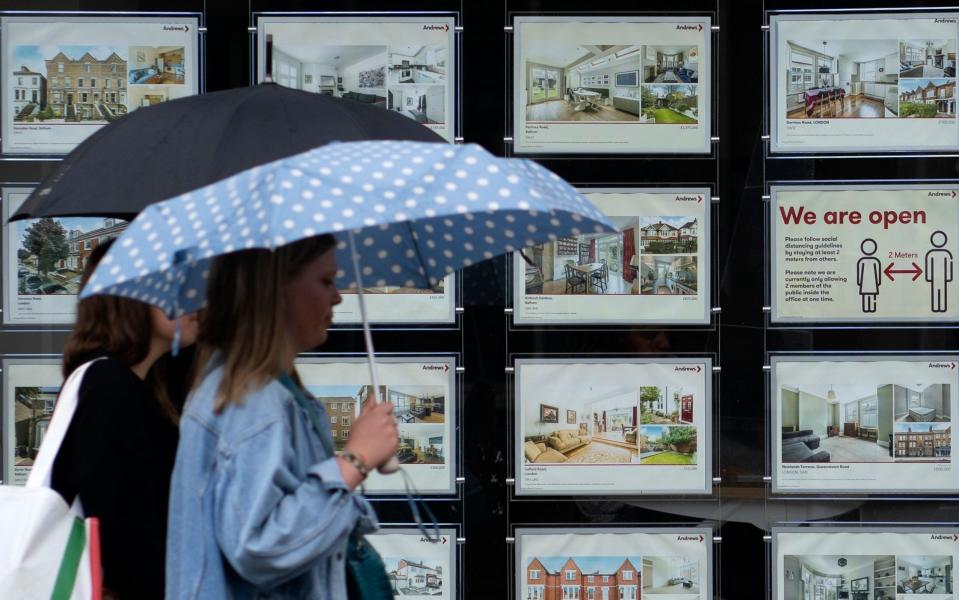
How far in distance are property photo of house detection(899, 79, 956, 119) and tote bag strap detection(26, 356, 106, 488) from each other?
11.7 ft

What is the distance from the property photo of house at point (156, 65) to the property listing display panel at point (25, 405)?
122 centimetres

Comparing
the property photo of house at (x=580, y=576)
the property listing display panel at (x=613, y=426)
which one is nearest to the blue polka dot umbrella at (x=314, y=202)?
the property listing display panel at (x=613, y=426)

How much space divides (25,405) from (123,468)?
2401 millimetres

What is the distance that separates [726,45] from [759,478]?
5.94 ft

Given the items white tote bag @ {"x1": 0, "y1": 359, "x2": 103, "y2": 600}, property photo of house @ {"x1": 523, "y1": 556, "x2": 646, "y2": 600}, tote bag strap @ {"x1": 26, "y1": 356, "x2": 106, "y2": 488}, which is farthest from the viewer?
property photo of house @ {"x1": 523, "y1": 556, "x2": 646, "y2": 600}

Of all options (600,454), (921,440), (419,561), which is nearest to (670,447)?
(600,454)

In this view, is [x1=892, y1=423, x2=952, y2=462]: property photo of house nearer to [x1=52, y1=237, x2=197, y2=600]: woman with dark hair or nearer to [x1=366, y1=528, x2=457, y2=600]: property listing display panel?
[x1=366, y1=528, x2=457, y2=600]: property listing display panel

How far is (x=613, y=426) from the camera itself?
201 inches

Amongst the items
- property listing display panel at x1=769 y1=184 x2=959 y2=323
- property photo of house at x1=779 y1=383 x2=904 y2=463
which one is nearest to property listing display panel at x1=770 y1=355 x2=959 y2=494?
property photo of house at x1=779 y1=383 x2=904 y2=463

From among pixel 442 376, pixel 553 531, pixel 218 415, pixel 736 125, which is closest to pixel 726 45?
pixel 736 125

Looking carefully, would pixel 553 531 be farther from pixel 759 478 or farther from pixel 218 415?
pixel 218 415

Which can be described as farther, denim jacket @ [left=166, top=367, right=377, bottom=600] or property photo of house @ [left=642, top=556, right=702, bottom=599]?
property photo of house @ [left=642, top=556, right=702, bottom=599]

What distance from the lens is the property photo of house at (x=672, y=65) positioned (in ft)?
16.7

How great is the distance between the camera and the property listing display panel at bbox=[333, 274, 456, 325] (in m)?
5.05
